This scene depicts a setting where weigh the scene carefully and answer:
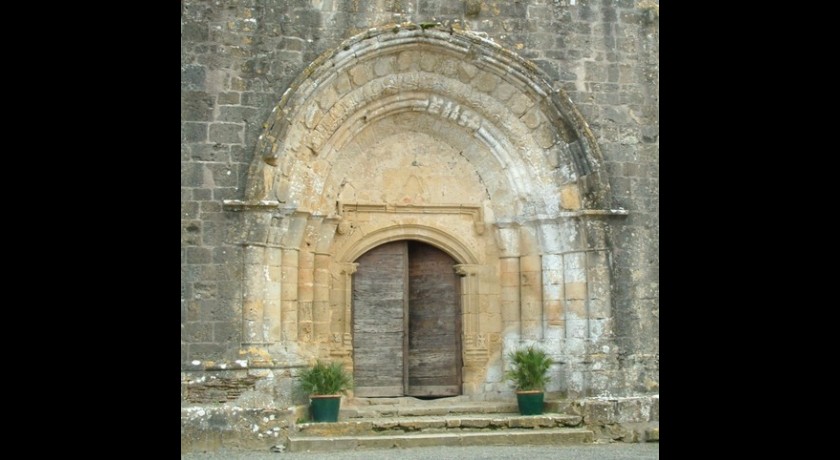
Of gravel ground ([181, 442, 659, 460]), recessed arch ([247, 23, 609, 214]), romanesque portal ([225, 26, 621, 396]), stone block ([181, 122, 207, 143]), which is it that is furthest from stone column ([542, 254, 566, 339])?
stone block ([181, 122, 207, 143])

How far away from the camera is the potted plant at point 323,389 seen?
10281 mm

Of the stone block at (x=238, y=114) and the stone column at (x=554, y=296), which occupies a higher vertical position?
the stone block at (x=238, y=114)

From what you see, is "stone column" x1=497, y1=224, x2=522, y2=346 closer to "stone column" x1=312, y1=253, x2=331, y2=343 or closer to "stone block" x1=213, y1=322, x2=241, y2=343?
"stone column" x1=312, y1=253, x2=331, y2=343

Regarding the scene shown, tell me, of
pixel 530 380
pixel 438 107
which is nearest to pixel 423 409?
pixel 530 380

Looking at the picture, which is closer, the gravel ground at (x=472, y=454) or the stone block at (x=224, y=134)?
the gravel ground at (x=472, y=454)

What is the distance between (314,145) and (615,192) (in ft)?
11.2

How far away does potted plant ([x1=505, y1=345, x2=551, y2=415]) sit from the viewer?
10.9 meters

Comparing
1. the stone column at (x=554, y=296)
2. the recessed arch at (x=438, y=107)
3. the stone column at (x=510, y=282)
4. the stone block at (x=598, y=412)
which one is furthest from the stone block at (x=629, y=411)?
the recessed arch at (x=438, y=107)

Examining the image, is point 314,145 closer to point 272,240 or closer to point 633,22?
point 272,240

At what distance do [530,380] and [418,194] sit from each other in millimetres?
2587

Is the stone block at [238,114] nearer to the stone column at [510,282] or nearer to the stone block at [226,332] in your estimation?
the stone block at [226,332]

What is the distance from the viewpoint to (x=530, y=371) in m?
10.9

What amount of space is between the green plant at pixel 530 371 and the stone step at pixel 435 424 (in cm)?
34

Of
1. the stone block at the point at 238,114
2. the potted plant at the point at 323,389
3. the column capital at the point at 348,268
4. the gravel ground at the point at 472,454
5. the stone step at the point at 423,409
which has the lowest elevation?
the gravel ground at the point at 472,454
